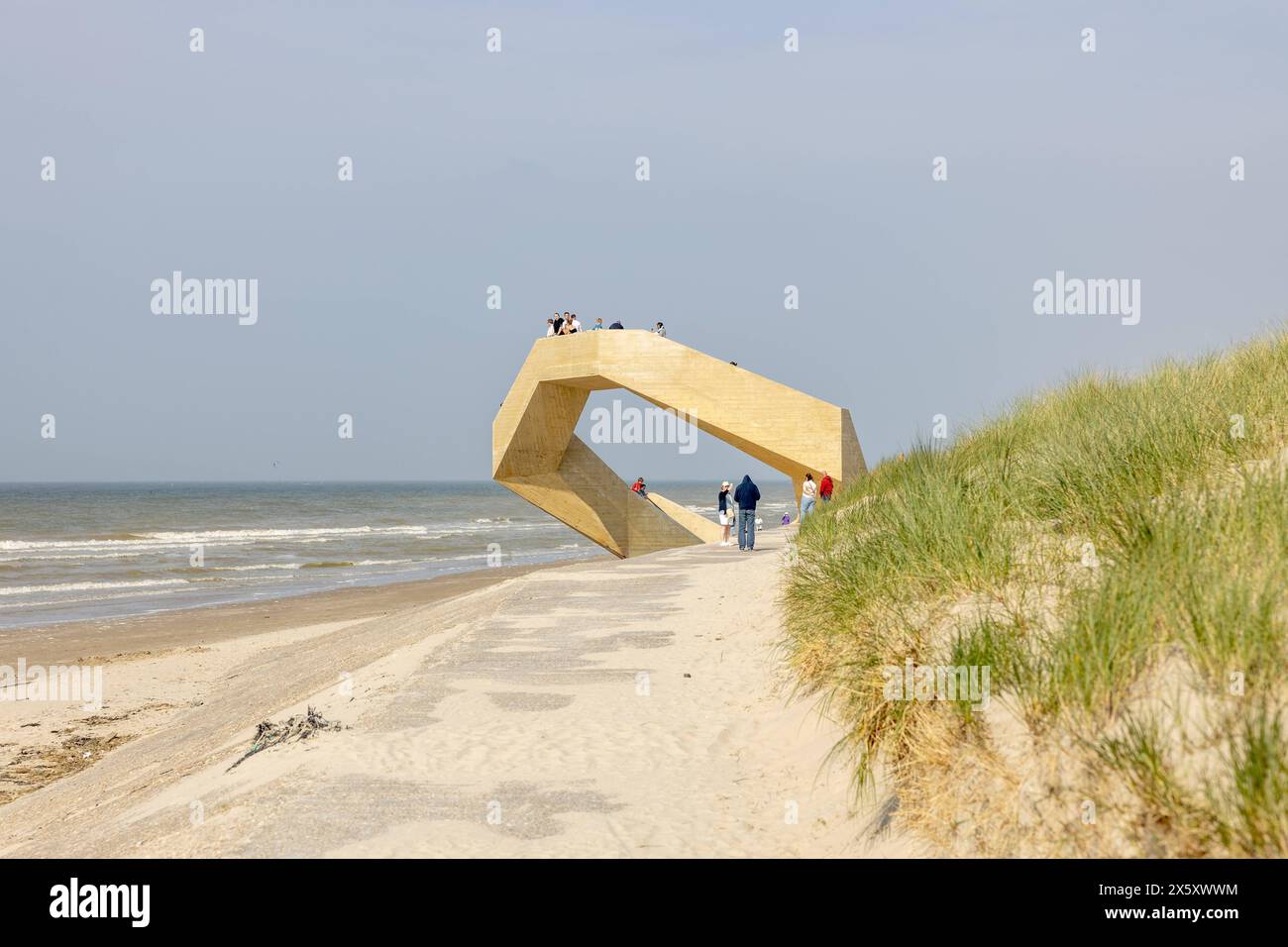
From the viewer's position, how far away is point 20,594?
2128cm

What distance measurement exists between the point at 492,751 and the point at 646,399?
14567 millimetres

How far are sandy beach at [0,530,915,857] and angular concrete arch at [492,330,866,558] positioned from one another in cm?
701

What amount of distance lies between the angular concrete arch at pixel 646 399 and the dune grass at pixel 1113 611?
36.3 ft

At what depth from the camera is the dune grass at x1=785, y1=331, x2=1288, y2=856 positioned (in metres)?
3.28

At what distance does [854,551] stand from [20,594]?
67.1 feet

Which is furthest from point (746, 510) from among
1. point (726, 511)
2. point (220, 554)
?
point (220, 554)

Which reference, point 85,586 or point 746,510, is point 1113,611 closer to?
point 746,510

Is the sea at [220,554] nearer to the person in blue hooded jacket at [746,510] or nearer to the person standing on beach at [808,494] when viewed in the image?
the person in blue hooded jacket at [746,510]

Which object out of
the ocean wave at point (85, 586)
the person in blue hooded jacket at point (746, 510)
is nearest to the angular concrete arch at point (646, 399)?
the person in blue hooded jacket at point (746, 510)

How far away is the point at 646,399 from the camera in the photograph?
65.8 feet

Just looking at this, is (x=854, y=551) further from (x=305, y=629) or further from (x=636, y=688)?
(x=305, y=629)

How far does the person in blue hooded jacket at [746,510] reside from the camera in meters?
17.1
